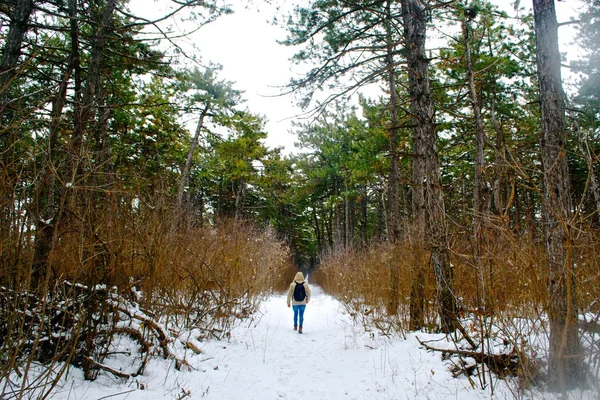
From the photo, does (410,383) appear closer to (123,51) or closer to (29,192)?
(29,192)

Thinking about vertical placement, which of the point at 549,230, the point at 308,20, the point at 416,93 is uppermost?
the point at 308,20

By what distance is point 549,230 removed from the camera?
3061 millimetres

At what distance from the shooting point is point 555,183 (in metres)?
Result: 3.12

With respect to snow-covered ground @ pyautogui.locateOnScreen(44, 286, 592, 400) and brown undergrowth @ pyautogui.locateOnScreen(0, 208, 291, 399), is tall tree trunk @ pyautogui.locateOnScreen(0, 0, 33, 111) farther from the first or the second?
snow-covered ground @ pyautogui.locateOnScreen(44, 286, 592, 400)

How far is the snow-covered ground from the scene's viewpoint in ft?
10.9

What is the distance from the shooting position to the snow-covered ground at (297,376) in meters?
3.32

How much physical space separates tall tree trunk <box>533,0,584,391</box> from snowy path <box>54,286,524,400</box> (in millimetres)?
676

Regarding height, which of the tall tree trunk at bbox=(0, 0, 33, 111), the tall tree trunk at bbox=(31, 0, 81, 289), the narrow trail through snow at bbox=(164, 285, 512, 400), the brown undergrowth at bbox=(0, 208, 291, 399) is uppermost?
the tall tree trunk at bbox=(0, 0, 33, 111)

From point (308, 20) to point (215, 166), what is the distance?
1314 cm

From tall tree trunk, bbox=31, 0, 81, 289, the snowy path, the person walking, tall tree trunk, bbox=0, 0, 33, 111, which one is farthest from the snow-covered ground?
tall tree trunk, bbox=0, 0, 33, 111

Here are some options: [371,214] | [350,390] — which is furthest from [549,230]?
[371,214]

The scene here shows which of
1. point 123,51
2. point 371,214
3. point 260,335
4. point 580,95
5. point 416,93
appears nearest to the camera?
point 416,93

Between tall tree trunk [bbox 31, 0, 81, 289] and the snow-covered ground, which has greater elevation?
tall tree trunk [bbox 31, 0, 81, 289]

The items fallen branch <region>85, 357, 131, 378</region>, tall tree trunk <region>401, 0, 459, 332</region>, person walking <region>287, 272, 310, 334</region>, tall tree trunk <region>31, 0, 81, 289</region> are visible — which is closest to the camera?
tall tree trunk <region>31, 0, 81, 289</region>
